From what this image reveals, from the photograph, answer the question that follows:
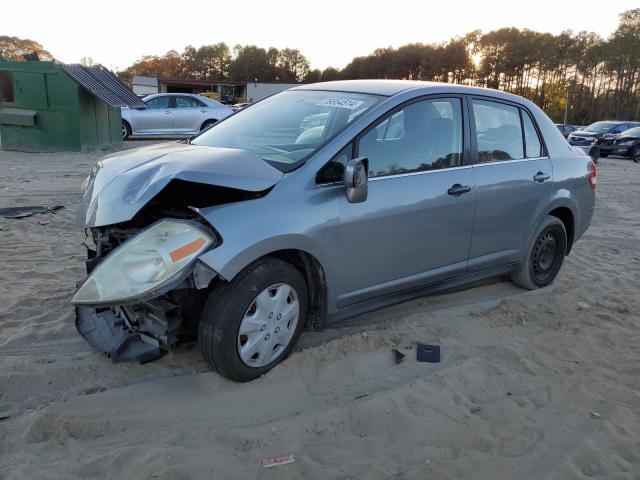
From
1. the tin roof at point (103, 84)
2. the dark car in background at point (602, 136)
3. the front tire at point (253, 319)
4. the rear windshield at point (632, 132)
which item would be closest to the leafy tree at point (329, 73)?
the dark car in background at point (602, 136)

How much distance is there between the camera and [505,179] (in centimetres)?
431

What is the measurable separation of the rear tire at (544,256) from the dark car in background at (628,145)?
18.5 meters

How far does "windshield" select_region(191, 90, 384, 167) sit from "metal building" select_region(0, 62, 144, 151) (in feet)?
32.4

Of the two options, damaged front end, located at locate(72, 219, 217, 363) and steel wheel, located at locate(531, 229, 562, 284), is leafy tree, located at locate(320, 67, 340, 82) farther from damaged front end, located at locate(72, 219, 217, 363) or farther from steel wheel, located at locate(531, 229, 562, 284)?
damaged front end, located at locate(72, 219, 217, 363)

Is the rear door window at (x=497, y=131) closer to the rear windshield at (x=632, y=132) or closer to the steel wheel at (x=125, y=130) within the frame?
the steel wheel at (x=125, y=130)

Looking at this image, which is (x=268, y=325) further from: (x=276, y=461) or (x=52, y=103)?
(x=52, y=103)

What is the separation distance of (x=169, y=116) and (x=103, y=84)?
3016mm

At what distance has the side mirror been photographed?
3.13m

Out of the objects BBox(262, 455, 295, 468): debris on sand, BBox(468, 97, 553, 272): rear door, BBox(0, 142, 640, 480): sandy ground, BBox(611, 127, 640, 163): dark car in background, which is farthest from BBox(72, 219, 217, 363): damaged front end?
BBox(611, 127, 640, 163): dark car in background

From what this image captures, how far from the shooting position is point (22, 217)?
637 centimetres

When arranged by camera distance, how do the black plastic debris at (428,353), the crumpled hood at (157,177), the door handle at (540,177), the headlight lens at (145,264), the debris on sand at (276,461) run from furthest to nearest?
the door handle at (540,177)
the black plastic debris at (428,353)
the crumpled hood at (157,177)
the headlight lens at (145,264)
the debris on sand at (276,461)

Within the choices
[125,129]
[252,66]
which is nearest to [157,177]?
[125,129]

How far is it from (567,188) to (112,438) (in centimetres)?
422

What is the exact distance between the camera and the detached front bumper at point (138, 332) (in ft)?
9.55
